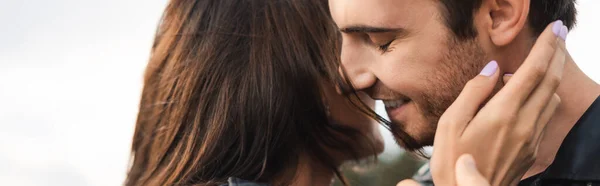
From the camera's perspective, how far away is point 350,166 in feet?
13.2

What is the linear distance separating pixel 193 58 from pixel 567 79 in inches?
55.0

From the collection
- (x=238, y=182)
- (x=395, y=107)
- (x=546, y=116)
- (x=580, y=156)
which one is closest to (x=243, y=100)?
(x=238, y=182)

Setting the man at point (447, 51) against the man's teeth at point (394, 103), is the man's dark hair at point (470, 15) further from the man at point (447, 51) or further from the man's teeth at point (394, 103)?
the man's teeth at point (394, 103)

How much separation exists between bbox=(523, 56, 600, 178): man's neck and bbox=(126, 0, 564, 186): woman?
0.86 metres

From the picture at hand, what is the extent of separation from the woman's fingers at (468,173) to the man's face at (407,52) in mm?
450

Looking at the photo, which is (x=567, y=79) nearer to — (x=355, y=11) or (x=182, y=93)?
(x=355, y=11)

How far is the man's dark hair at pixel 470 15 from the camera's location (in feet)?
10.6

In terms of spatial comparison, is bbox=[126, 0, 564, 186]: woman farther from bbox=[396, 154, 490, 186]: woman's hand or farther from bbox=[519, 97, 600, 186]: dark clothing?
bbox=[519, 97, 600, 186]: dark clothing

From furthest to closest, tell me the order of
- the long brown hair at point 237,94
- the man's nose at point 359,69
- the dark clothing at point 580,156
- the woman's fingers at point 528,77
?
the long brown hair at point 237,94, the man's nose at point 359,69, the dark clothing at point 580,156, the woman's fingers at point 528,77

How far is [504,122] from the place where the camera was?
2941mm

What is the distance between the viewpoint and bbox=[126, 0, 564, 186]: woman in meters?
3.48

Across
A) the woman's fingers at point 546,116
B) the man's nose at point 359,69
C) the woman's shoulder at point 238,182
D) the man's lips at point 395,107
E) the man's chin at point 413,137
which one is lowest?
the woman's shoulder at point 238,182

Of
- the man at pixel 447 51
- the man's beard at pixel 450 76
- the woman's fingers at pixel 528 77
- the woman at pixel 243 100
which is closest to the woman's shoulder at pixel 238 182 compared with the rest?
the woman at pixel 243 100

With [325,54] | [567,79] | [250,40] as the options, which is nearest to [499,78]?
[567,79]
